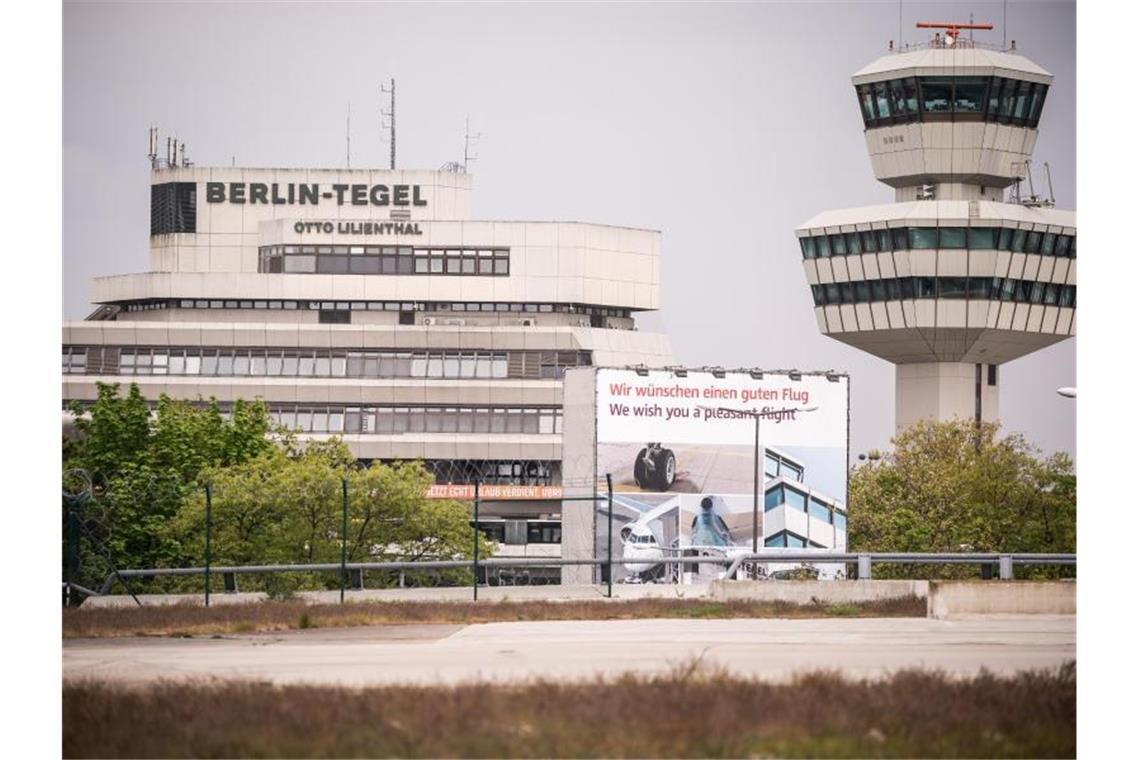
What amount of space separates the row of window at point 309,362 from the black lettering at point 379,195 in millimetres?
11388

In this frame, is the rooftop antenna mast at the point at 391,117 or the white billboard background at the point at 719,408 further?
the rooftop antenna mast at the point at 391,117

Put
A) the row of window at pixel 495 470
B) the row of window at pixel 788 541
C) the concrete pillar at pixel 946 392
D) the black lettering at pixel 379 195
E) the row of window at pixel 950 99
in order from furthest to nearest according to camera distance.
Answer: the black lettering at pixel 379 195
the row of window at pixel 495 470
the concrete pillar at pixel 946 392
the row of window at pixel 950 99
the row of window at pixel 788 541

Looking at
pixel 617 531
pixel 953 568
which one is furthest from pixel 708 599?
pixel 617 531

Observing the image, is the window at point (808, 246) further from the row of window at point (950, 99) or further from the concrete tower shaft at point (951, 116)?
the row of window at point (950, 99)

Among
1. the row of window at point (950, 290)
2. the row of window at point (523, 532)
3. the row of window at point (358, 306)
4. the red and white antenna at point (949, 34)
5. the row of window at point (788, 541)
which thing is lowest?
the row of window at point (523, 532)

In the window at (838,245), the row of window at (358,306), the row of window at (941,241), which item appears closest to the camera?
the row of window at (941,241)

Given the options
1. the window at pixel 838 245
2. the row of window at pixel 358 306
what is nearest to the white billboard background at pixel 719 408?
the window at pixel 838 245

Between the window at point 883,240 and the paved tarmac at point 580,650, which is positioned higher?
the window at point 883,240

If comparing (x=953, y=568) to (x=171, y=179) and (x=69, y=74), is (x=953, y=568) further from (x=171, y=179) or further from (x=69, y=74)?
(x=171, y=179)

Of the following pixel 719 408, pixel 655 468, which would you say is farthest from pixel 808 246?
pixel 655 468

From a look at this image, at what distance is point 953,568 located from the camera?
73.6 metres

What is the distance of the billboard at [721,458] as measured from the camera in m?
92.8

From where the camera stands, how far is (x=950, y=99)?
137000 millimetres

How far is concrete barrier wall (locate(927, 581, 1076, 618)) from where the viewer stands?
37.9 metres
